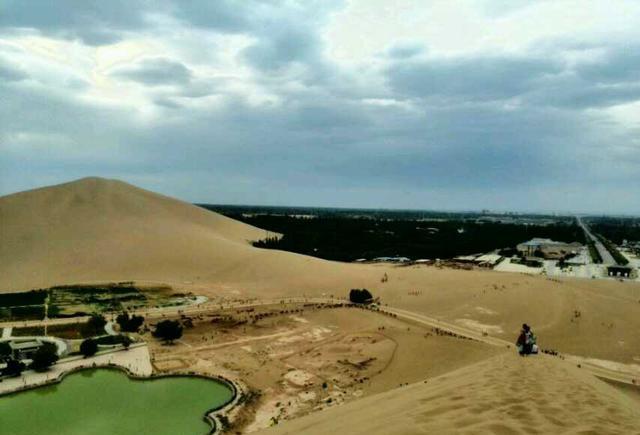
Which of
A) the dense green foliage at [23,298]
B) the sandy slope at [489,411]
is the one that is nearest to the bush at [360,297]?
the dense green foliage at [23,298]

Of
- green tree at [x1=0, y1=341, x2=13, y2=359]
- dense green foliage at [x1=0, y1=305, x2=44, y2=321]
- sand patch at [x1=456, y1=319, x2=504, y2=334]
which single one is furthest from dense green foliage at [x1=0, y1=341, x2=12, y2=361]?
sand patch at [x1=456, y1=319, x2=504, y2=334]

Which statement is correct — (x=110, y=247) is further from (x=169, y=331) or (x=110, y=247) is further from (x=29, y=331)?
(x=169, y=331)

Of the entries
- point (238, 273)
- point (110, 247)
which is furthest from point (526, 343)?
point (110, 247)

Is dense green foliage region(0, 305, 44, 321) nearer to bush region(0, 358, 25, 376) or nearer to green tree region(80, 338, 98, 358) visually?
green tree region(80, 338, 98, 358)

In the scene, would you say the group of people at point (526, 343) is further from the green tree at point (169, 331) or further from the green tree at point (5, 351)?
the green tree at point (5, 351)

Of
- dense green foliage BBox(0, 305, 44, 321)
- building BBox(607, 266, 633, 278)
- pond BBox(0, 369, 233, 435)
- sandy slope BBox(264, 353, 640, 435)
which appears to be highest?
sandy slope BBox(264, 353, 640, 435)
